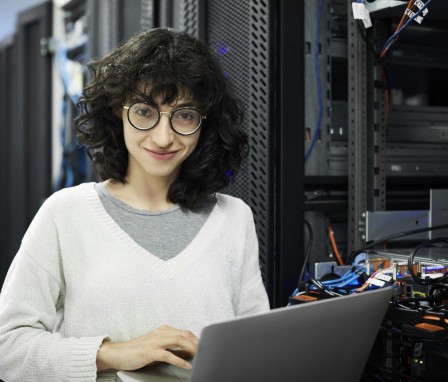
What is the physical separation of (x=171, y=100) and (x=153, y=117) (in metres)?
0.05

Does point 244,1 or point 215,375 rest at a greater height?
point 244,1

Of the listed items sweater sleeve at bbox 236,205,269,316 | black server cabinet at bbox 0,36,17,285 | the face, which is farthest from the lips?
black server cabinet at bbox 0,36,17,285

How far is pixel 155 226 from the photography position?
106cm

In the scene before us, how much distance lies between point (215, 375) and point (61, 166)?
2.28 m

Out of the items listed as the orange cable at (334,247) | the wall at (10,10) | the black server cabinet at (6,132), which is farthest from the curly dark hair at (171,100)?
the wall at (10,10)

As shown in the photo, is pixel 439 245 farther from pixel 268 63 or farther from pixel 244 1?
pixel 244 1

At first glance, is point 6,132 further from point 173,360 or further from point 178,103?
point 173,360

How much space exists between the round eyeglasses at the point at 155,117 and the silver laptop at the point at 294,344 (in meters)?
0.43

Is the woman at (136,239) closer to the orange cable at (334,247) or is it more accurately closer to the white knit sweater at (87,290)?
the white knit sweater at (87,290)

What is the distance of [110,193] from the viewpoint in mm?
1070

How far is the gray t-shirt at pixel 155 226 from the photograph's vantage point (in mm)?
1033

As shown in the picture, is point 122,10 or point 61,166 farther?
point 61,166

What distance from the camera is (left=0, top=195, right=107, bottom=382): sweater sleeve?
0.87m

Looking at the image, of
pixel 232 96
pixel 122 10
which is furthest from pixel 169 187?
pixel 122 10
